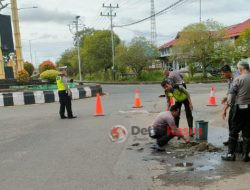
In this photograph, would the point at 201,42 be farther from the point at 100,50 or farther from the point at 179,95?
the point at 179,95

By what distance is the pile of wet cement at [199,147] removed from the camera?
260 inches

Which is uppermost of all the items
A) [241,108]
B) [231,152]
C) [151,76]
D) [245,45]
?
[245,45]

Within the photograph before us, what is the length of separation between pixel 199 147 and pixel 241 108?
55.2 inches

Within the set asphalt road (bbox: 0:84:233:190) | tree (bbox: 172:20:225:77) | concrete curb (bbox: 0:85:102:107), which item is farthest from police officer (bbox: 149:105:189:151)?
tree (bbox: 172:20:225:77)

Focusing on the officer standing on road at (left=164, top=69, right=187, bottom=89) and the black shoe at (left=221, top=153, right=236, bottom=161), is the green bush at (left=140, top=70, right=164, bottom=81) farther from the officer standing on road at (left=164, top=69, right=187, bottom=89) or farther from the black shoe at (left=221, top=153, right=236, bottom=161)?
the black shoe at (left=221, top=153, right=236, bottom=161)

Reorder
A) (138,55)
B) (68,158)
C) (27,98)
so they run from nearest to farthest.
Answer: (68,158) < (27,98) < (138,55)

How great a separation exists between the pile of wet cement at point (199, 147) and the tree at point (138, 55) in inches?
1401

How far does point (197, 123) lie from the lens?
7484 millimetres

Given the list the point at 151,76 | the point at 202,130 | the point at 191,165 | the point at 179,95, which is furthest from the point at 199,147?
the point at 151,76

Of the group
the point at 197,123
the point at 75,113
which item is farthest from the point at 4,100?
the point at 197,123

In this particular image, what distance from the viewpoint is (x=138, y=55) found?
4209 centimetres

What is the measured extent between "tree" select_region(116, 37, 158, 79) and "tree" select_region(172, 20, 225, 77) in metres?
5.99

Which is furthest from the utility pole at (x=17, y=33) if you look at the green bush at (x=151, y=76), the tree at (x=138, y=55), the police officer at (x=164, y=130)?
the police officer at (x=164, y=130)

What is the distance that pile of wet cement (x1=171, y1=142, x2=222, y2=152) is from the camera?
6.60 metres
